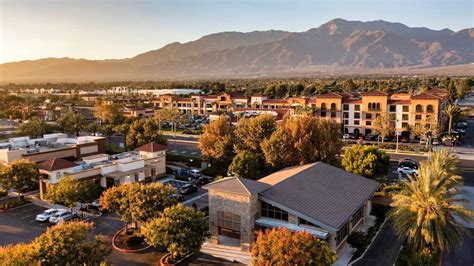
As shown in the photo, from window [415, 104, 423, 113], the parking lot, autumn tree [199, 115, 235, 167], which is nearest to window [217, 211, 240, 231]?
the parking lot

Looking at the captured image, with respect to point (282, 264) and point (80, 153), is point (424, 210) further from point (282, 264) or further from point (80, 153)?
point (80, 153)

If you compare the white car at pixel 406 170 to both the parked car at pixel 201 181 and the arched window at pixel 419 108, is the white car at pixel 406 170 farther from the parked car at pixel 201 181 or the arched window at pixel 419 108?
the arched window at pixel 419 108

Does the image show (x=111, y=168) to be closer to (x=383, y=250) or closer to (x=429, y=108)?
(x=383, y=250)

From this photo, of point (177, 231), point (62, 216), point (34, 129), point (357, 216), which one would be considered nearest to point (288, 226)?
point (357, 216)

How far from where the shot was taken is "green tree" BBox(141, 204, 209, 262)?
2945cm

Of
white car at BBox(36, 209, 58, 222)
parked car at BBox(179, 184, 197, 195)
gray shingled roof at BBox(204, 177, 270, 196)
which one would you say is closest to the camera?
gray shingled roof at BBox(204, 177, 270, 196)

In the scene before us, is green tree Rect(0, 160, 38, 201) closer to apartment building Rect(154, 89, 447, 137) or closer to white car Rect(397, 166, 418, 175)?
white car Rect(397, 166, 418, 175)

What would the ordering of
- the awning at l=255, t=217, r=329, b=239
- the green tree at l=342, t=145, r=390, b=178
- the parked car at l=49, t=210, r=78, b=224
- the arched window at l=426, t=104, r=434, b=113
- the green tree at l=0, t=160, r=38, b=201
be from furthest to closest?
the arched window at l=426, t=104, r=434, b=113 → the green tree at l=342, t=145, r=390, b=178 → the green tree at l=0, t=160, r=38, b=201 → the parked car at l=49, t=210, r=78, b=224 → the awning at l=255, t=217, r=329, b=239

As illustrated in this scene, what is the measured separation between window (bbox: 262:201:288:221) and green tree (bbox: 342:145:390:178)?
1751 centimetres

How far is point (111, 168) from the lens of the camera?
50.8 metres

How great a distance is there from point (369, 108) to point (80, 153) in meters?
60.0

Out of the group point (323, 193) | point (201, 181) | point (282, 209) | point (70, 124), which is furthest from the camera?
point (70, 124)

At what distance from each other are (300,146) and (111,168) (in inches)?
948

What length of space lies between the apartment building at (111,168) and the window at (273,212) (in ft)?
75.5
